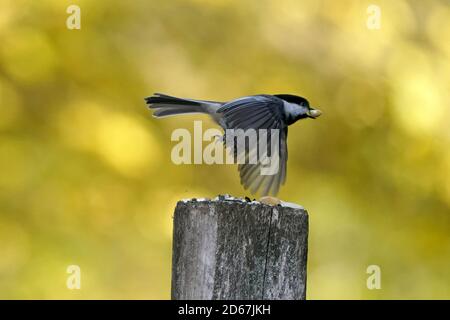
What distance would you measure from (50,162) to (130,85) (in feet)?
2.26

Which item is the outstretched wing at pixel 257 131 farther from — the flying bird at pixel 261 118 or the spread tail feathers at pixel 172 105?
the spread tail feathers at pixel 172 105

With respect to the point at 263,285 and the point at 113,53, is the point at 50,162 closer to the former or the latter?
the point at 113,53

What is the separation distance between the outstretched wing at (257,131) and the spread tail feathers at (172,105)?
14.7 inches

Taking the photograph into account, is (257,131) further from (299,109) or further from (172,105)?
(172,105)

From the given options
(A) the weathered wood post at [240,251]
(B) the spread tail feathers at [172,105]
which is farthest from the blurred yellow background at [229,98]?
(A) the weathered wood post at [240,251]

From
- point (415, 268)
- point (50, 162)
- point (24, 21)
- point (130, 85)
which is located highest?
point (24, 21)

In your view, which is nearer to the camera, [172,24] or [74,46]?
[74,46]

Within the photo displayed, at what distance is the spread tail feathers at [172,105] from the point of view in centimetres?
381

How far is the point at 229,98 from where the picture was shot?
501 centimetres

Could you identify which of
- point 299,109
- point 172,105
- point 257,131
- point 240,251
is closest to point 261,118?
point 257,131

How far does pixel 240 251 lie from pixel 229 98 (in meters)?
2.96

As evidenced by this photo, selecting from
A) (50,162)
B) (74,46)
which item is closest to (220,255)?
(50,162)

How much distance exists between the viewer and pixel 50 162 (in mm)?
4699

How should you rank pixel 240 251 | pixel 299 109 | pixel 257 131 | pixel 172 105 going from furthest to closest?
pixel 172 105 → pixel 299 109 → pixel 257 131 → pixel 240 251
